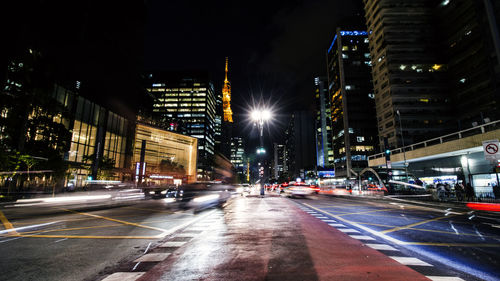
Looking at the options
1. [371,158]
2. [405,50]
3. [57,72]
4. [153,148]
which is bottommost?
[371,158]

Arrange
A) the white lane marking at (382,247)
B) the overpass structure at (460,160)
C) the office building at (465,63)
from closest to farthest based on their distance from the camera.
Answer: the white lane marking at (382,247) < the overpass structure at (460,160) < the office building at (465,63)

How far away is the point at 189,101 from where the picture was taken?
470 feet

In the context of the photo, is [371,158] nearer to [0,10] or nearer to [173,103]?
[0,10]

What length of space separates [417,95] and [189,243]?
78621 millimetres

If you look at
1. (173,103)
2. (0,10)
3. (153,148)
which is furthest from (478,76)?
(173,103)

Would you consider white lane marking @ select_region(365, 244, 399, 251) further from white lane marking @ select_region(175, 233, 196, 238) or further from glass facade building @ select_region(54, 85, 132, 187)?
glass facade building @ select_region(54, 85, 132, 187)

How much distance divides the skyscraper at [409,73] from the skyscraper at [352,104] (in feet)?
55.1

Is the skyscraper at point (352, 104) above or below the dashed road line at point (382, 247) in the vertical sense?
above

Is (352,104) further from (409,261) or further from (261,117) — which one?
(409,261)

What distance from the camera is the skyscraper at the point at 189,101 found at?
140125 mm

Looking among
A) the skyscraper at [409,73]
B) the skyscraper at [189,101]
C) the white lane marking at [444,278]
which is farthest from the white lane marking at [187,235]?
the skyscraper at [189,101]

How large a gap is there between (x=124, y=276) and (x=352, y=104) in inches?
3832

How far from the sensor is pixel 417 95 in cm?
6550

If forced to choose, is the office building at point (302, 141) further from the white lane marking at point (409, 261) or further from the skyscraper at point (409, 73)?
the white lane marking at point (409, 261)
